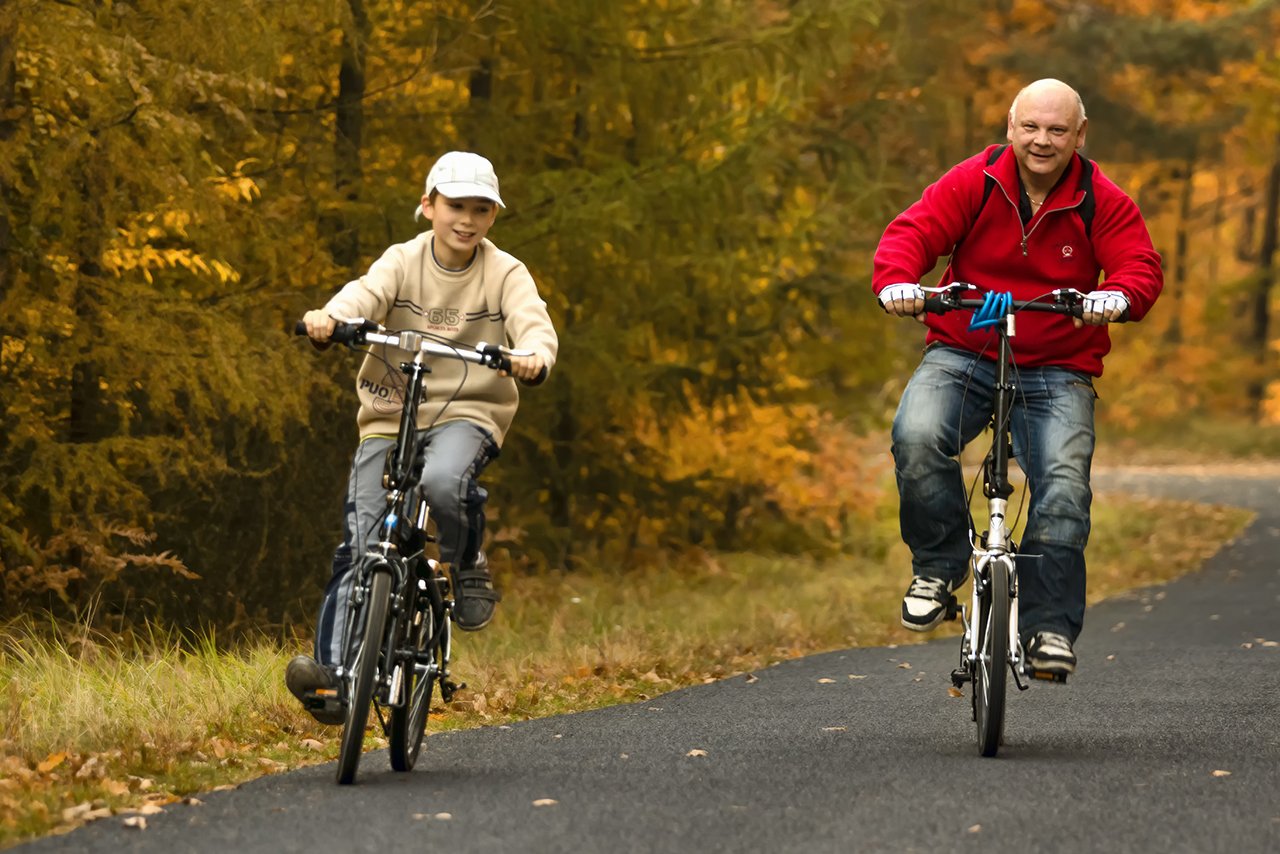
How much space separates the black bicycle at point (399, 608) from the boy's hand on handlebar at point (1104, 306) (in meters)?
1.96

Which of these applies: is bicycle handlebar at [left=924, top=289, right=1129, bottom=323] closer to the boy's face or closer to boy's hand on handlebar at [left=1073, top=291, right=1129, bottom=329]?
boy's hand on handlebar at [left=1073, top=291, right=1129, bottom=329]

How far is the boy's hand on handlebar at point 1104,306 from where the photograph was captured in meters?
5.41

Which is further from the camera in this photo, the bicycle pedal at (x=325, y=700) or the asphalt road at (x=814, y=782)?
the bicycle pedal at (x=325, y=700)

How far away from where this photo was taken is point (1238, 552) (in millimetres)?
16938

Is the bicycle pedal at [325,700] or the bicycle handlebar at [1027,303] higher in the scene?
the bicycle handlebar at [1027,303]

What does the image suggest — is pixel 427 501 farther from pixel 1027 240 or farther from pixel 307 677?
pixel 1027 240

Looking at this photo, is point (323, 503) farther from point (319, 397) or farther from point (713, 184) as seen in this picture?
point (713, 184)

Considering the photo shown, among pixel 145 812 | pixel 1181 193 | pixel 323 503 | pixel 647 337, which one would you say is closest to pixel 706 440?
pixel 647 337

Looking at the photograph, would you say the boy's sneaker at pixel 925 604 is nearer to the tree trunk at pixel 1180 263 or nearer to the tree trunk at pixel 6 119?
the tree trunk at pixel 6 119

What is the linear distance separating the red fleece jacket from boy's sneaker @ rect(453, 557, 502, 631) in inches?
71.2

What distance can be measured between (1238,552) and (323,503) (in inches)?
409

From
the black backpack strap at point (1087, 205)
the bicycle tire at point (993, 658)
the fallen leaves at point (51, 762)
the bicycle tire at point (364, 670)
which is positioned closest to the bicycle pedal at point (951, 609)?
the bicycle tire at point (993, 658)

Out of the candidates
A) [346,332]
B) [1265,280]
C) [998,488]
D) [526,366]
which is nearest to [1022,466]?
[998,488]

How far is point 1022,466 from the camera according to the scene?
233 inches
